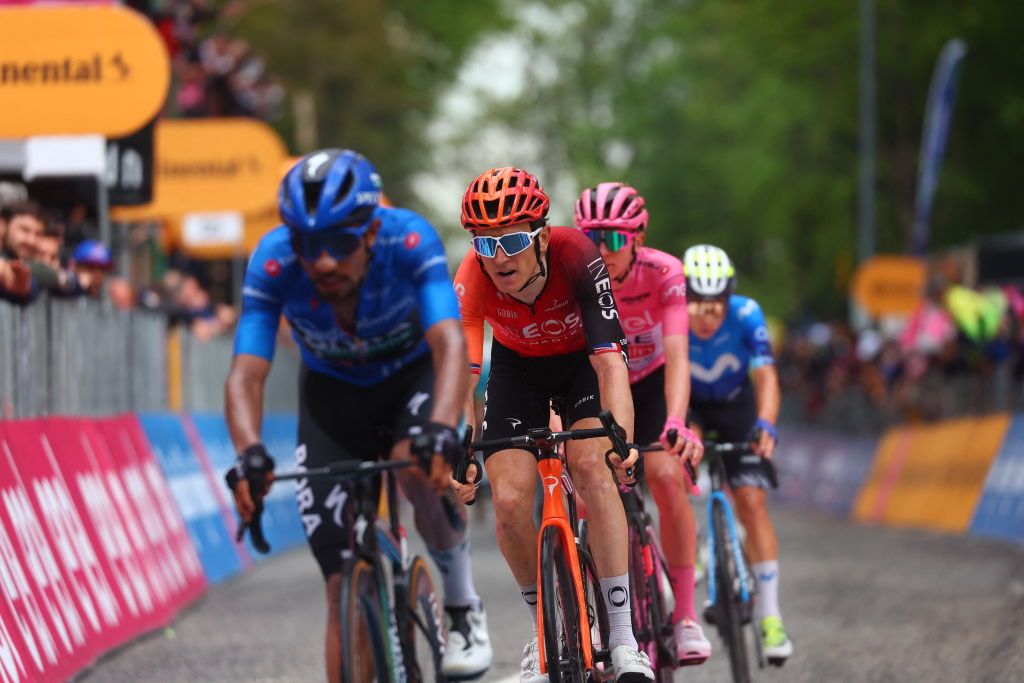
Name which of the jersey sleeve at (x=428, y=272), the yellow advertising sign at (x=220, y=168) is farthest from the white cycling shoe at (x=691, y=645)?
the yellow advertising sign at (x=220, y=168)

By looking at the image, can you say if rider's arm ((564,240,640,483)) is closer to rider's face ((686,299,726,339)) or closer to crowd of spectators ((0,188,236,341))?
rider's face ((686,299,726,339))

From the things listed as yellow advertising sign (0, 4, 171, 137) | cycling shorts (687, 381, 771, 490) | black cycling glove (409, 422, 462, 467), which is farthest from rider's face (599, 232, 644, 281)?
yellow advertising sign (0, 4, 171, 137)

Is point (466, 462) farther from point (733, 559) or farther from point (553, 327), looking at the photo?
point (733, 559)

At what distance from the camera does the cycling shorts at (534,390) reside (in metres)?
7.84

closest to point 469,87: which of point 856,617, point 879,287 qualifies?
point 879,287

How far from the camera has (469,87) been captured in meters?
75.3

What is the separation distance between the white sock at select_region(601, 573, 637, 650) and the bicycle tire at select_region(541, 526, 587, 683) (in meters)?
0.43

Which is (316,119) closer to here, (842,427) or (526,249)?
(842,427)

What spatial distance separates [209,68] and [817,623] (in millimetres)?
19198

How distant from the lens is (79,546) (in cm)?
1018

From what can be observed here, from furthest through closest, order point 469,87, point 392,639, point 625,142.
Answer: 1. point 469,87
2. point 625,142
3. point 392,639

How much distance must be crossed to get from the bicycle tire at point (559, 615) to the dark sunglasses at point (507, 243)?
987mm

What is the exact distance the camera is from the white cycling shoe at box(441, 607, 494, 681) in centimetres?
782

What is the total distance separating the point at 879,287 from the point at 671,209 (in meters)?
27.5
